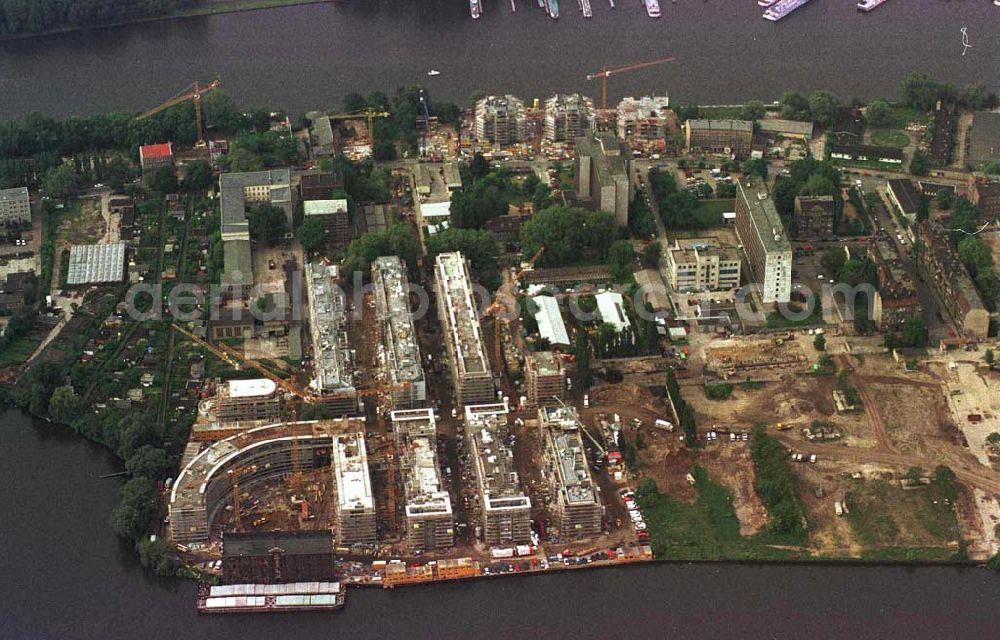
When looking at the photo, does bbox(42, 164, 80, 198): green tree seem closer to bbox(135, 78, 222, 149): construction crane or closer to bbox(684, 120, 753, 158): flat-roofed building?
bbox(135, 78, 222, 149): construction crane

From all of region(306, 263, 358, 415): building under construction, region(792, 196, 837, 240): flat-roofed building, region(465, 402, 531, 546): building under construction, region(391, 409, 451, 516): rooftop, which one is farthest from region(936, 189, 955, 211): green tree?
region(391, 409, 451, 516): rooftop

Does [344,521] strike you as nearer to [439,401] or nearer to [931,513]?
[439,401]

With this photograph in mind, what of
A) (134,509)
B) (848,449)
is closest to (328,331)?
(134,509)

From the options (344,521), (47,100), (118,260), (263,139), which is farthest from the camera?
(47,100)

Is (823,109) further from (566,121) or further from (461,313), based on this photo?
(461,313)

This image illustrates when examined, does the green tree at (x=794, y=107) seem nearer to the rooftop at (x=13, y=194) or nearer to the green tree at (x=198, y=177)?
the green tree at (x=198, y=177)

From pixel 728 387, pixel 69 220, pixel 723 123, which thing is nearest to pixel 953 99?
pixel 723 123
